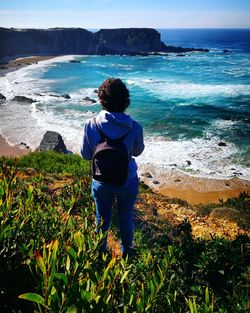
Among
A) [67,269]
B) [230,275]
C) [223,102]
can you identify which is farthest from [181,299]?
[223,102]

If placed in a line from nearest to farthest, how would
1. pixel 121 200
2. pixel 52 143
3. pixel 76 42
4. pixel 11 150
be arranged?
pixel 121 200, pixel 52 143, pixel 11 150, pixel 76 42

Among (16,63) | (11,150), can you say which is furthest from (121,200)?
(16,63)

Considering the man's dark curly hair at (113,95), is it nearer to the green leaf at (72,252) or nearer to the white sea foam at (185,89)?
the green leaf at (72,252)

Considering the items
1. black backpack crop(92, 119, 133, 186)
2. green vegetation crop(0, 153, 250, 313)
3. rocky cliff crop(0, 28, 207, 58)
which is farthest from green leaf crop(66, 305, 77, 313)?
rocky cliff crop(0, 28, 207, 58)

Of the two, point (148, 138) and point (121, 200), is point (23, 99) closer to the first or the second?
point (148, 138)

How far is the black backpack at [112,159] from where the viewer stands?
10.1 ft

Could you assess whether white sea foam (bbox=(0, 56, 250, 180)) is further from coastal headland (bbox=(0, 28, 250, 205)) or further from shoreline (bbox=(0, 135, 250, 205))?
coastal headland (bbox=(0, 28, 250, 205))

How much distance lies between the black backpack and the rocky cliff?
241 feet

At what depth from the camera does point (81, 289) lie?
1665 mm

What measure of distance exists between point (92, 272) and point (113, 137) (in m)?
1.52

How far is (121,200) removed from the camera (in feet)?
11.1

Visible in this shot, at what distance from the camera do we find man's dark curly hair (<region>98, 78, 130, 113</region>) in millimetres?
3076

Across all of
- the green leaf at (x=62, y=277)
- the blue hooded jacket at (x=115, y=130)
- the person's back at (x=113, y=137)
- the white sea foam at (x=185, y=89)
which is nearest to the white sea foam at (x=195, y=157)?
the person's back at (x=113, y=137)

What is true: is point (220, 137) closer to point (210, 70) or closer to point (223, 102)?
point (223, 102)
